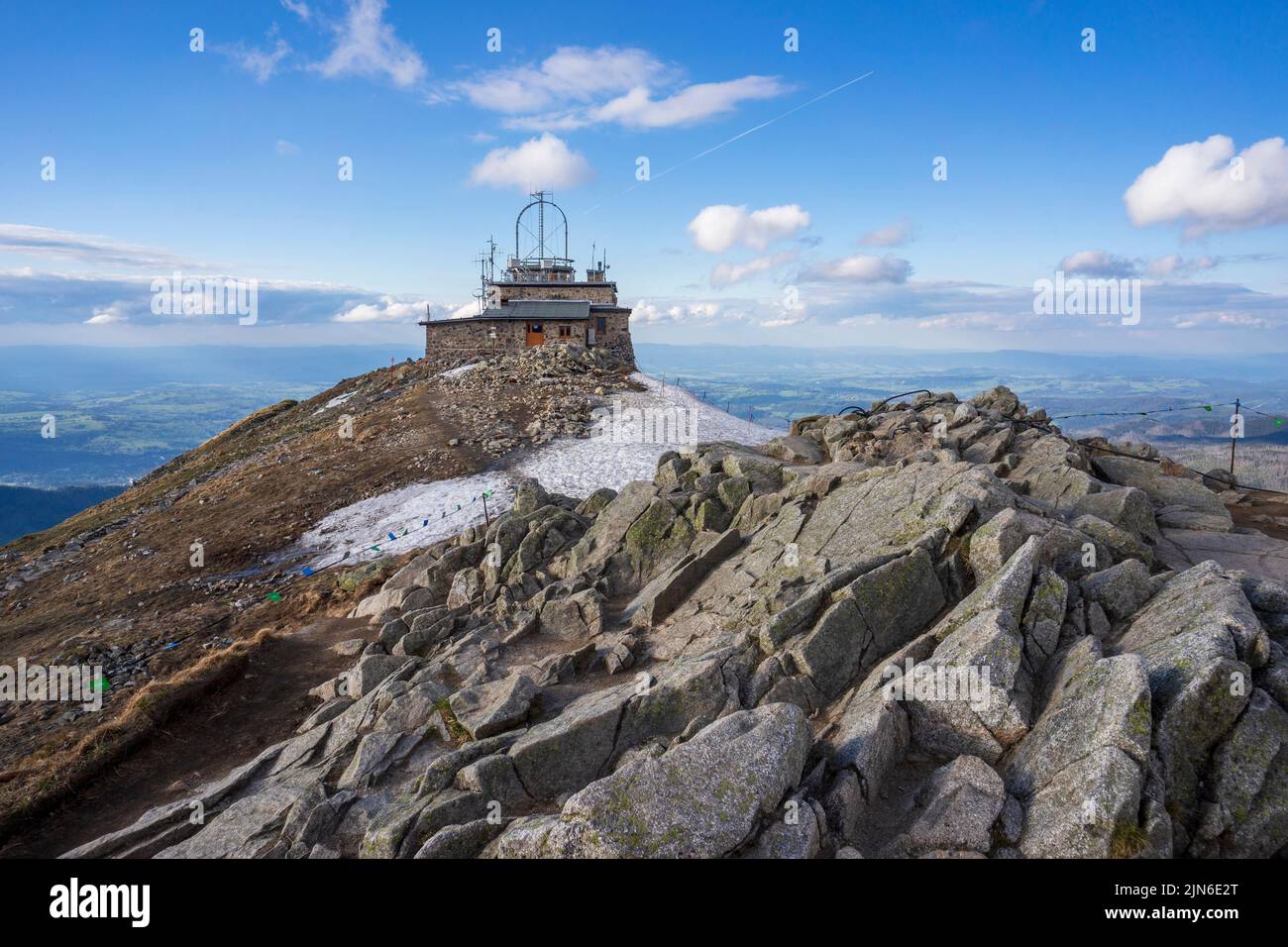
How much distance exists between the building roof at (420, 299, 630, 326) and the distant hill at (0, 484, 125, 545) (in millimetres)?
139951

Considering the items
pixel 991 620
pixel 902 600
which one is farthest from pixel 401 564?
pixel 991 620

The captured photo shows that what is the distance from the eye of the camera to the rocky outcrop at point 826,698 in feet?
31.1

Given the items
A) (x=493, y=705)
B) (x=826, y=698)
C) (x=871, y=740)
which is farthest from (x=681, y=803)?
(x=493, y=705)

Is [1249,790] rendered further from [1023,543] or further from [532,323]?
[532,323]

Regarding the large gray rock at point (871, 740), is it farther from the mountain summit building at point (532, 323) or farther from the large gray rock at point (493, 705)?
the mountain summit building at point (532, 323)

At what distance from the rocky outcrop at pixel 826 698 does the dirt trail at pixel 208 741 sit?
1.70 meters

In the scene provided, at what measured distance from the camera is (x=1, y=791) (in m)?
17.0

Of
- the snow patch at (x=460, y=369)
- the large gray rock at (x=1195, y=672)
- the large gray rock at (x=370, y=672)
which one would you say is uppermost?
the snow patch at (x=460, y=369)

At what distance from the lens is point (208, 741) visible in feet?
66.5

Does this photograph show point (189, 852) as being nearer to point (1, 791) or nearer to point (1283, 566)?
point (1, 791)

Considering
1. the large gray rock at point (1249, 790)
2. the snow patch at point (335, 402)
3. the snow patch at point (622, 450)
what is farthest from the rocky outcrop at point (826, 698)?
the snow patch at point (335, 402)

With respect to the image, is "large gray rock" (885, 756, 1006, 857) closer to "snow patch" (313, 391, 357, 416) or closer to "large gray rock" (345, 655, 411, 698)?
"large gray rock" (345, 655, 411, 698)

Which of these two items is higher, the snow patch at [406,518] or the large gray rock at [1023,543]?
the large gray rock at [1023,543]

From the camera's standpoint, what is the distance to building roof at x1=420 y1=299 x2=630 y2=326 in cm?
7031
